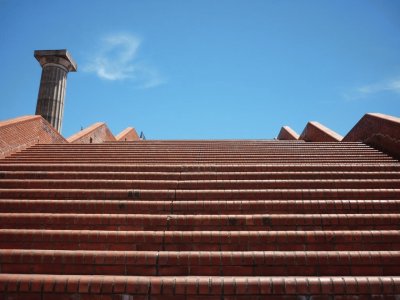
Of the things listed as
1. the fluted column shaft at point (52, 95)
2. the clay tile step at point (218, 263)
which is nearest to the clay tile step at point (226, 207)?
the clay tile step at point (218, 263)

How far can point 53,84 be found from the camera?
9.96 m

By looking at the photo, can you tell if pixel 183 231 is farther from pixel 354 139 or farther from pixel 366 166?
pixel 354 139

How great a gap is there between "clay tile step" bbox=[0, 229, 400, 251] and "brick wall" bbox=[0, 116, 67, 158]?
3294mm

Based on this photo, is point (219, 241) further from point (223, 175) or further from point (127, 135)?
point (127, 135)

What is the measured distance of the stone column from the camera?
9.80 meters

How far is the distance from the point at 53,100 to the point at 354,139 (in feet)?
27.5

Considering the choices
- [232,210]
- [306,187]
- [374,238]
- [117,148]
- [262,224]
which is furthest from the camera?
[117,148]

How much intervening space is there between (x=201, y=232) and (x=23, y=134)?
16.4 ft

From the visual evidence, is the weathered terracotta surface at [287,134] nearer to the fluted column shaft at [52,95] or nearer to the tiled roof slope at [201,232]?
the tiled roof slope at [201,232]

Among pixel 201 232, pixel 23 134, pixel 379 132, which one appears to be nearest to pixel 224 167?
pixel 201 232

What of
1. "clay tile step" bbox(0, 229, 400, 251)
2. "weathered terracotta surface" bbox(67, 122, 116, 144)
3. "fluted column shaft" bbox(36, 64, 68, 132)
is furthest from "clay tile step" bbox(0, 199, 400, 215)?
"fluted column shaft" bbox(36, 64, 68, 132)

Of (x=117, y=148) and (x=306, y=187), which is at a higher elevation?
(x=117, y=148)

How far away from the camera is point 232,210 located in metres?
3.52

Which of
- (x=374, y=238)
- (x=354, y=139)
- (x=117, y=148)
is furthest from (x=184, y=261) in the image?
(x=354, y=139)
